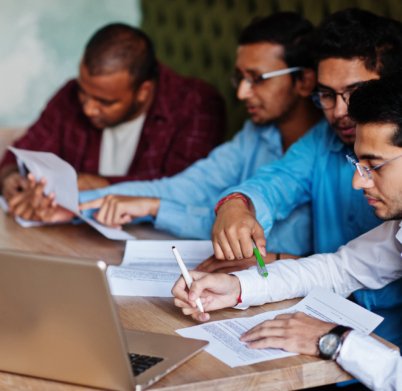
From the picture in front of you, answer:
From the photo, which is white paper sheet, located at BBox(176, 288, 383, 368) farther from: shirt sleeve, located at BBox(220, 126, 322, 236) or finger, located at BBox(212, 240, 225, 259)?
shirt sleeve, located at BBox(220, 126, 322, 236)

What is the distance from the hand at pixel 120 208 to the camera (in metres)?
2.11

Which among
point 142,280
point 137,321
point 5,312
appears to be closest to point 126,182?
point 142,280

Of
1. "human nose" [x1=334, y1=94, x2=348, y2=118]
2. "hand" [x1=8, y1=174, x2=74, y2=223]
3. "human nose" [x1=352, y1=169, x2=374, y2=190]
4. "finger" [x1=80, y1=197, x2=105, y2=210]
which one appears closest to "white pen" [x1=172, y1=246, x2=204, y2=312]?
"human nose" [x1=352, y1=169, x2=374, y2=190]

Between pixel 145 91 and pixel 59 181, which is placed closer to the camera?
pixel 59 181

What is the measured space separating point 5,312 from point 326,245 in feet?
3.63

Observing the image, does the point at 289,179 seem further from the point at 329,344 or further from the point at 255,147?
the point at 329,344

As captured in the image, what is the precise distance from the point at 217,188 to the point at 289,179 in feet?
1.52

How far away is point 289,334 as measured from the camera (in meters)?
1.30

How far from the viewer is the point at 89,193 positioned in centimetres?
231

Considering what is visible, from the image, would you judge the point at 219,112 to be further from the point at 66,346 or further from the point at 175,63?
the point at 66,346

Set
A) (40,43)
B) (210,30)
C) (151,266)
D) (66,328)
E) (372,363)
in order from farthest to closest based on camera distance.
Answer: (40,43), (210,30), (151,266), (372,363), (66,328)

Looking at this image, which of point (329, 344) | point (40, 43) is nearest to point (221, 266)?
point (329, 344)

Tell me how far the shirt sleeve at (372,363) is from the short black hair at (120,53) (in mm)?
1595

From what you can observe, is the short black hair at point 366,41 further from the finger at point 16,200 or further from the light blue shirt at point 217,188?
the finger at point 16,200
